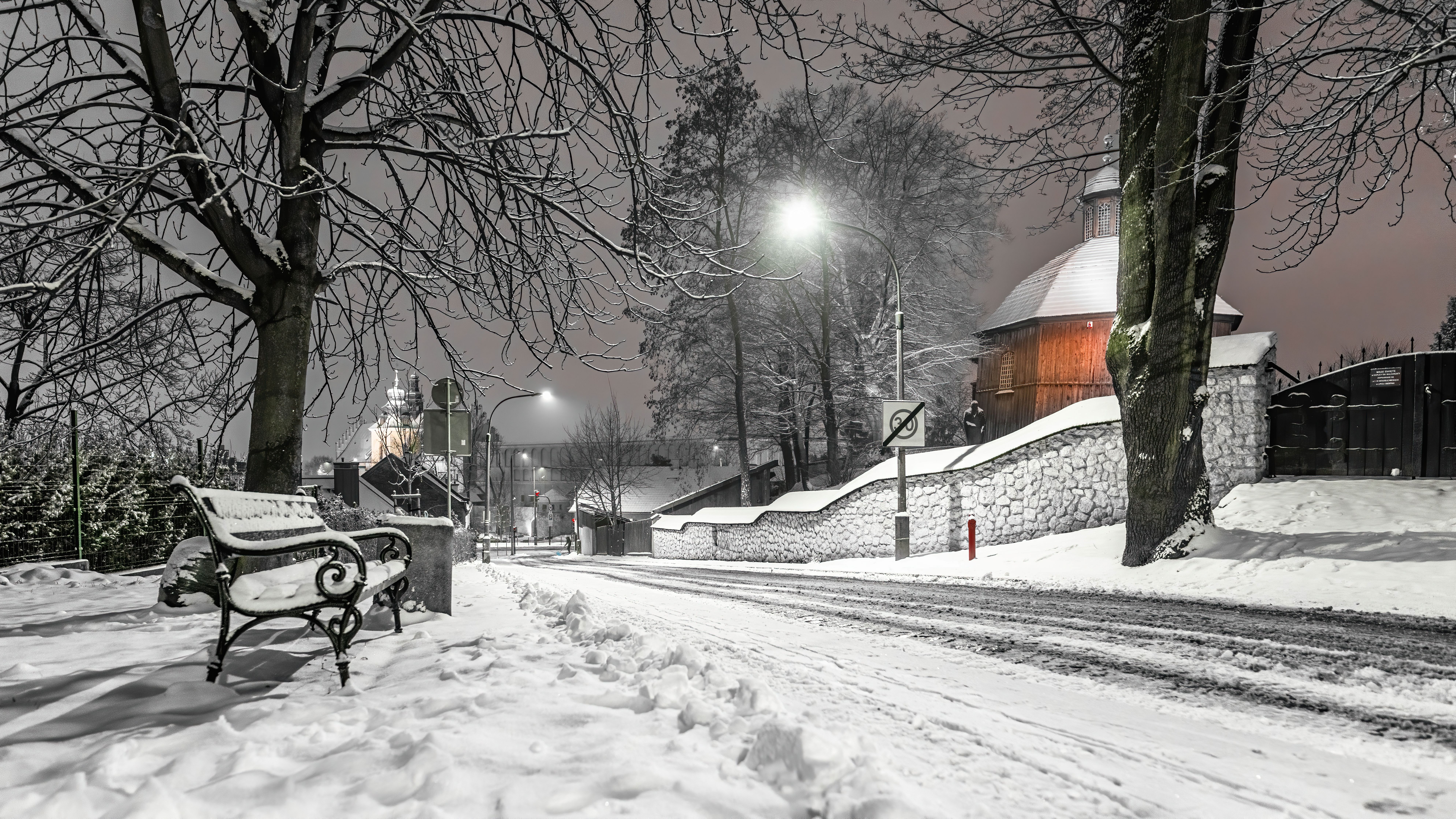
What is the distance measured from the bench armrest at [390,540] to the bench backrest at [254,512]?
13.0 inches

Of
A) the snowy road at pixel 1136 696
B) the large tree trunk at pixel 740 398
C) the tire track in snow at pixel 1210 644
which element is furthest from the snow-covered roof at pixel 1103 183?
the snowy road at pixel 1136 696

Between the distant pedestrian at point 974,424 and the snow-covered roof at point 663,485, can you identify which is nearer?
the distant pedestrian at point 974,424

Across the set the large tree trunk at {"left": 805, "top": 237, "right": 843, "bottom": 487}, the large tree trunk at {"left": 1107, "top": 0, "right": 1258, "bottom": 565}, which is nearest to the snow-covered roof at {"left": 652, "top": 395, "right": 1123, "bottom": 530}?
the large tree trunk at {"left": 1107, "top": 0, "right": 1258, "bottom": 565}

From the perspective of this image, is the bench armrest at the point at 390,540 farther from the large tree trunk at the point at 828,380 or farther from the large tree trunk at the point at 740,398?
the large tree trunk at the point at 740,398

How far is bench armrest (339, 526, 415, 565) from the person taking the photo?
500 cm

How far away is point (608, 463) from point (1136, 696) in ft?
142

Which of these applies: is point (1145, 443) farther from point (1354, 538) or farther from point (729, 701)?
point (729, 701)

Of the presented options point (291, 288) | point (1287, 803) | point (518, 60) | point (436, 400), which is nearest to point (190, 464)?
point (436, 400)

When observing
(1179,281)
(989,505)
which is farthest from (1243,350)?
(989,505)

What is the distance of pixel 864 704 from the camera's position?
3547 millimetres

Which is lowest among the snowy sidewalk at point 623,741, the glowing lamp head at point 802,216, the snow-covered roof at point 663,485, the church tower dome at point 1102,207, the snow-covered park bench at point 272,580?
the snow-covered roof at point 663,485

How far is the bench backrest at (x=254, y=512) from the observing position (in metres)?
3.51

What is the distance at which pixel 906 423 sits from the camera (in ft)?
50.0

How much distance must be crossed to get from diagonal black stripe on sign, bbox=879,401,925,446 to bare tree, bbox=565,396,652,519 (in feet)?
95.4
